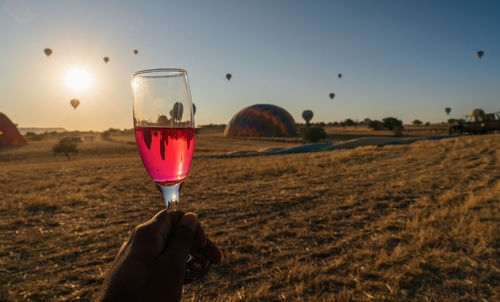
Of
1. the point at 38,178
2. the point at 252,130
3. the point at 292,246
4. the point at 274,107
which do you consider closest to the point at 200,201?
the point at 292,246

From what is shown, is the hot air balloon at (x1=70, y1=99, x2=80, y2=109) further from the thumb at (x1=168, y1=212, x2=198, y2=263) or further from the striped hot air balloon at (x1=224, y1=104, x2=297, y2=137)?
the thumb at (x1=168, y1=212, x2=198, y2=263)

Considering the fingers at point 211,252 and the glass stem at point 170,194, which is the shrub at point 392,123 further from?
the glass stem at point 170,194

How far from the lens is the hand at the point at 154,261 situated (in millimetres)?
867

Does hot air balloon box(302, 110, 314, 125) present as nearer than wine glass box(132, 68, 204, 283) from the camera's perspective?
No

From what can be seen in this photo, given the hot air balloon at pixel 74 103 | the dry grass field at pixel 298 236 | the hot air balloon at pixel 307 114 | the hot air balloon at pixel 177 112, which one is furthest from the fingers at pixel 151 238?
the hot air balloon at pixel 307 114

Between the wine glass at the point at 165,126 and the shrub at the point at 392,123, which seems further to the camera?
the shrub at the point at 392,123

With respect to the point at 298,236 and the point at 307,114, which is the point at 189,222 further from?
the point at 307,114

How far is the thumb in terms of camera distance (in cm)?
100

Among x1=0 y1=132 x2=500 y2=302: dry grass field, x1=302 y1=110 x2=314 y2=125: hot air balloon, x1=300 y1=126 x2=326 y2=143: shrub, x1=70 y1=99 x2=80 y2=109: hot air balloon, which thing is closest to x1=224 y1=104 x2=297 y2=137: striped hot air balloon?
x1=300 y1=126 x2=326 y2=143: shrub

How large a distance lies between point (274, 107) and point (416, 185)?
40881mm

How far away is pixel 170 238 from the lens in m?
1.07

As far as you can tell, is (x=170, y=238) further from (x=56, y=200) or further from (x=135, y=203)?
(x=56, y=200)

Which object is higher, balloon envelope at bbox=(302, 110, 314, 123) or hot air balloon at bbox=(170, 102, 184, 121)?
balloon envelope at bbox=(302, 110, 314, 123)

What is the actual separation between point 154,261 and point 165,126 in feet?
1.68
